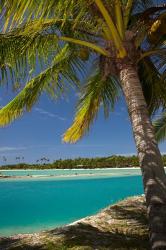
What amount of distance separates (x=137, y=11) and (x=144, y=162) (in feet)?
10.9

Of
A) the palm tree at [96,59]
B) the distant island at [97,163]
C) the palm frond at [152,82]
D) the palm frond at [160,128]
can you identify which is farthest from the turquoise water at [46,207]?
the distant island at [97,163]

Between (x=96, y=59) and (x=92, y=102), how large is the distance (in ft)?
3.50

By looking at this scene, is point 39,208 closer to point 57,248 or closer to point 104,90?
point 104,90

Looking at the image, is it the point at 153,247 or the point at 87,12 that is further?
the point at 87,12

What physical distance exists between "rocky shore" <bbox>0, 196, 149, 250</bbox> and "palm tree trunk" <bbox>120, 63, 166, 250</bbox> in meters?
1.29

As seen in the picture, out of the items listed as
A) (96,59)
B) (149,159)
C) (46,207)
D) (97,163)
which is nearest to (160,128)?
(46,207)

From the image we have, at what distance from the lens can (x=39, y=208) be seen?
14.7 m

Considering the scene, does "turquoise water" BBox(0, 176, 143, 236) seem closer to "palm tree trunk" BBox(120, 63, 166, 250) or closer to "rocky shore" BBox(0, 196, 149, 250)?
"rocky shore" BBox(0, 196, 149, 250)

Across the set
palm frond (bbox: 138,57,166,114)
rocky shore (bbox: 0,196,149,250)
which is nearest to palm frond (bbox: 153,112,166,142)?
palm frond (bbox: 138,57,166,114)

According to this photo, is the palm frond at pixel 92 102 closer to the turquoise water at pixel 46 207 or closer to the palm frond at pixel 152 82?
the palm frond at pixel 152 82

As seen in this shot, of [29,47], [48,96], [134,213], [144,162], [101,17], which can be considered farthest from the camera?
[134,213]

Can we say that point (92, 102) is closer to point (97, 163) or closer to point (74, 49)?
point (74, 49)

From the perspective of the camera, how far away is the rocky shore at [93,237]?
5.20 meters

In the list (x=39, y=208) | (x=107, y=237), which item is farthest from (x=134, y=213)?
(x=39, y=208)
